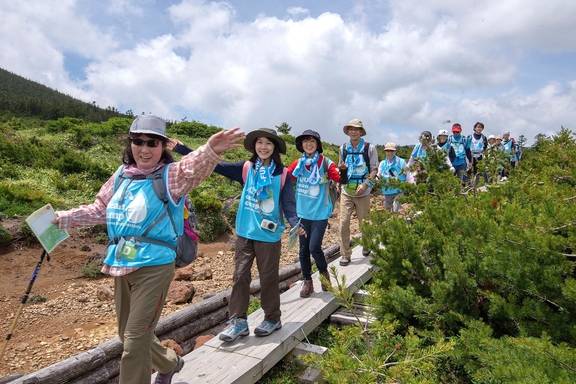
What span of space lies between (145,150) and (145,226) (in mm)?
488

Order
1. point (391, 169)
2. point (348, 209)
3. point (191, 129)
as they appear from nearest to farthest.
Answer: point (348, 209) < point (391, 169) < point (191, 129)

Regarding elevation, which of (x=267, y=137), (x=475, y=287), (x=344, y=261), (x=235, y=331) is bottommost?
(x=235, y=331)

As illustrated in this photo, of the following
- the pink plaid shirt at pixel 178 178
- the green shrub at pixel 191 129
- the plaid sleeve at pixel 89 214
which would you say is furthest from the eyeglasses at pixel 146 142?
the green shrub at pixel 191 129

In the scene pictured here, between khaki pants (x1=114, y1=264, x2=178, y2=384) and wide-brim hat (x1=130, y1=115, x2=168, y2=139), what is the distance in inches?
33.4

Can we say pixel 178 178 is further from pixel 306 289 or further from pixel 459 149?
pixel 459 149

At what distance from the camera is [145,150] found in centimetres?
283

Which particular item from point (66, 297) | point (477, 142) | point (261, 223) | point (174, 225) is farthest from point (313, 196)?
point (477, 142)

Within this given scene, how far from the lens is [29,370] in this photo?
14.9ft

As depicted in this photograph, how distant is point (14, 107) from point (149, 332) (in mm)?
62574

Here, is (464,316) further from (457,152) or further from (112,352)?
(457,152)

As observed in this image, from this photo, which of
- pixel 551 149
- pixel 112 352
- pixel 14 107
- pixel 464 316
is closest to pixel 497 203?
pixel 464 316

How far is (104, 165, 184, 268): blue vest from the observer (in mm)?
2730

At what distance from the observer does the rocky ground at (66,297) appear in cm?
508

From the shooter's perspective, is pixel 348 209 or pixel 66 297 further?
pixel 66 297
